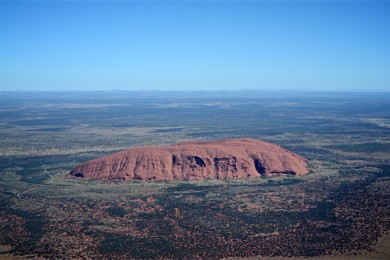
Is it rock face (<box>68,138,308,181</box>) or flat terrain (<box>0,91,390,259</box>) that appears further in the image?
rock face (<box>68,138,308,181</box>)

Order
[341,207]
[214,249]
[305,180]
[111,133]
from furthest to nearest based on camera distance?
[111,133]
[305,180]
[341,207]
[214,249]

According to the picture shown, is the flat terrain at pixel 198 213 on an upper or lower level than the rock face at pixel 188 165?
lower

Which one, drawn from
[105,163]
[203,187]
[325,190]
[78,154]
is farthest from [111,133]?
[325,190]

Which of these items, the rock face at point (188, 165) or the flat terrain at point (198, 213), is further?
the rock face at point (188, 165)

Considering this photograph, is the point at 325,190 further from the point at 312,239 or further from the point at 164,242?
the point at 164,242

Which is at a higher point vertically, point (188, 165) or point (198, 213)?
point (188, 165)

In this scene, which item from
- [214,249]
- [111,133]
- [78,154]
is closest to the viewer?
[214,249]

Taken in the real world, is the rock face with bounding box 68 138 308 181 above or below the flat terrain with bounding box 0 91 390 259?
above

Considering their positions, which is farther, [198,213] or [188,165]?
[188,165]
